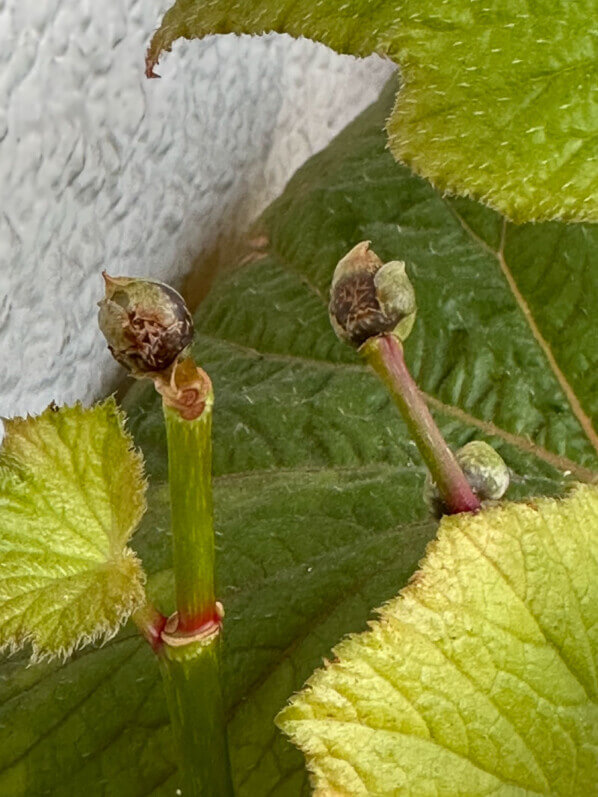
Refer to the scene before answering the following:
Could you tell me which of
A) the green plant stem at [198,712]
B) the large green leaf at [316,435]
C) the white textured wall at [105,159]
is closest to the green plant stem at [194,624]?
the green plant stem at [198,712]

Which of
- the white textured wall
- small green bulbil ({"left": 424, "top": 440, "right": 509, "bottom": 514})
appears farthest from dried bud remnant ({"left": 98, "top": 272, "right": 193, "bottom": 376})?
the white textured wall

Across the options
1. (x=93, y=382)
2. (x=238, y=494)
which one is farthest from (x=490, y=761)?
(x=93, y=382)

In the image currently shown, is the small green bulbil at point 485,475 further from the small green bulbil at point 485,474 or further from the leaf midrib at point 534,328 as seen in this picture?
the leaf midrib at point 534,328

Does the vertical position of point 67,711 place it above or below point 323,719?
below

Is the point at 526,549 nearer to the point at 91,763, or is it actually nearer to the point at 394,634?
the point at 394,634

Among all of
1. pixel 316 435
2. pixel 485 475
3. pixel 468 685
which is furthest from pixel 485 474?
pixel 316 435
